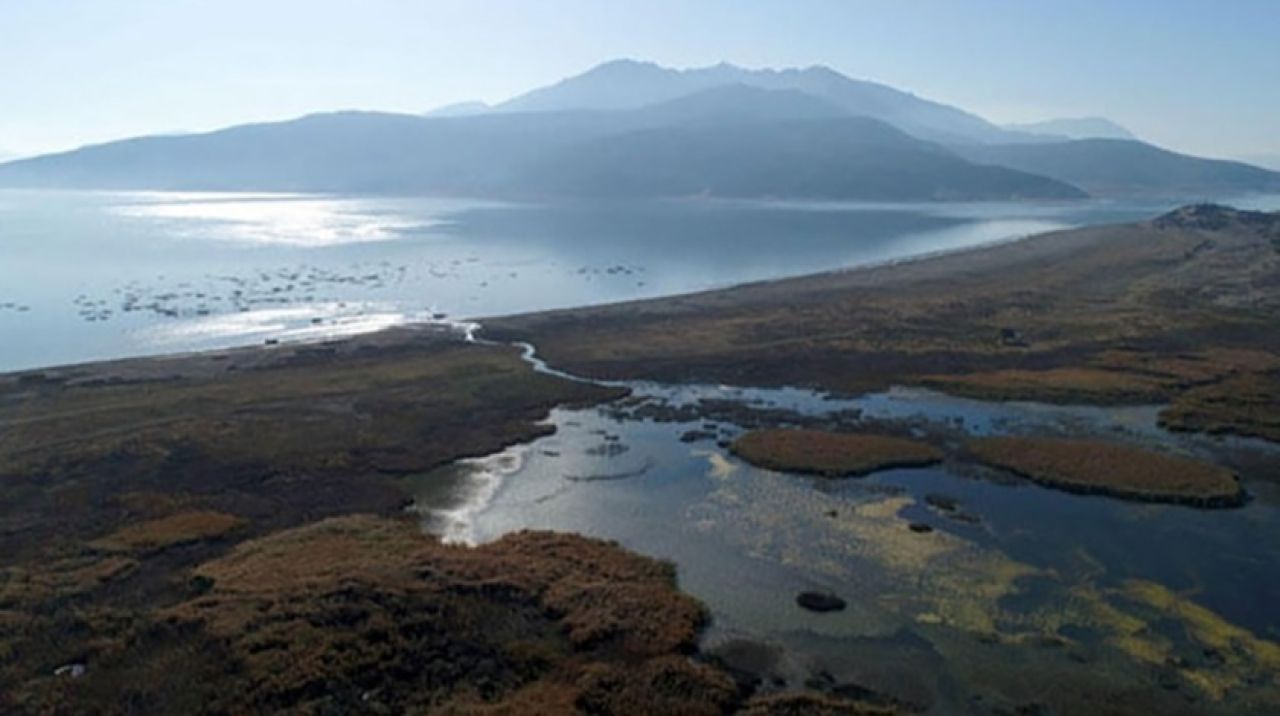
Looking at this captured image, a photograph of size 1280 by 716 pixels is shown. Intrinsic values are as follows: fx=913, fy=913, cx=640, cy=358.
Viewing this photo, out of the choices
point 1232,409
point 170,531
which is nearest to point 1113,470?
point 1232,409

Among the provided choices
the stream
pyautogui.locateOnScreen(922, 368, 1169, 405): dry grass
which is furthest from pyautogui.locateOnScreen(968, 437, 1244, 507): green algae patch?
pyautogui.locateOnScreen(922, 368, 1169, 405): dry grass

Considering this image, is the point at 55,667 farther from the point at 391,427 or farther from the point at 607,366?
the point at 607,366

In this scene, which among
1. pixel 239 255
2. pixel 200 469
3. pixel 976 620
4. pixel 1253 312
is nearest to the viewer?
pixel 976 620

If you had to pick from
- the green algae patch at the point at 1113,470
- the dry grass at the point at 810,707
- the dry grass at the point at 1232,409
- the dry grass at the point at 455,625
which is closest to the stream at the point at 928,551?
the dry grass at the point at 810,707

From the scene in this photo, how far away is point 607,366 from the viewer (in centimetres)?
7588

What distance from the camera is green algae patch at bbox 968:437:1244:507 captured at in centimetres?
4344

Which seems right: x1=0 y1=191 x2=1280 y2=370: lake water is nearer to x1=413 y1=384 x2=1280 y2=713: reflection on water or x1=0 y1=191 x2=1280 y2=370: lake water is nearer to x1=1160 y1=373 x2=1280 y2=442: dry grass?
x1=413 y1=384 x2=1280 y2=713: reflection on water

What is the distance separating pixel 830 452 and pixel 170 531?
1296 inches

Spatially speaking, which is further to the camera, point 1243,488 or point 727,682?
point 1243,488

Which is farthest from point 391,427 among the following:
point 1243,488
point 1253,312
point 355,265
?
point 355,265

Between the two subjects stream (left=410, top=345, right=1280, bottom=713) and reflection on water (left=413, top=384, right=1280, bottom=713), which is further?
stream (left=410, top=345, right=1280, bottom=713)

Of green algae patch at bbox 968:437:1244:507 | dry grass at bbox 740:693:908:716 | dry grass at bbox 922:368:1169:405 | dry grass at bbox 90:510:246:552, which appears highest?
dry grass at bbox 922:368:1169:405

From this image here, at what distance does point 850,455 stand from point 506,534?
20.3 meters

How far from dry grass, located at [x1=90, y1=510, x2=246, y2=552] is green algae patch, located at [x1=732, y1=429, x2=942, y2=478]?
26.4m
